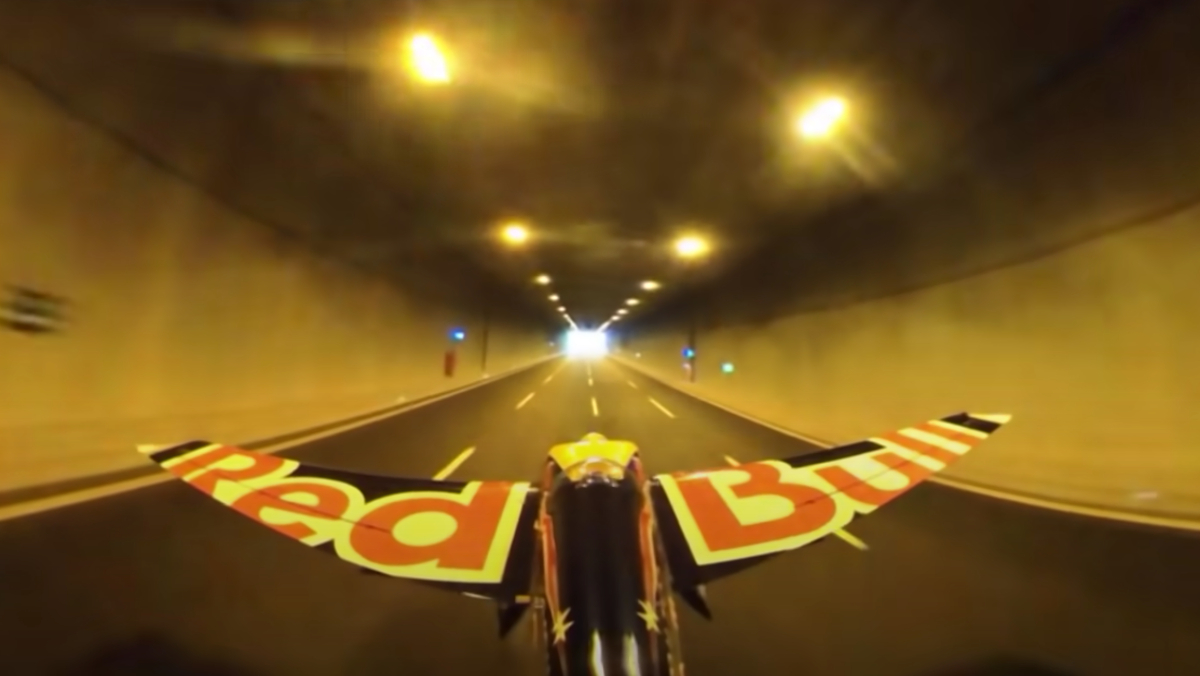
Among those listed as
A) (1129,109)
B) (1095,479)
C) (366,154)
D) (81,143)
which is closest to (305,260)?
(366,154)

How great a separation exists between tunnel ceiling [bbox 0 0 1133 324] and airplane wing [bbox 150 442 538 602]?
4.00m

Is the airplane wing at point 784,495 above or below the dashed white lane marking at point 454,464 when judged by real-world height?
above

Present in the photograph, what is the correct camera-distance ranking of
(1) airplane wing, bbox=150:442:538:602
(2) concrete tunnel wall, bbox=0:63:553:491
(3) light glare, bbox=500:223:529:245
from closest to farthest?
(1) airplane wing, bbox=150:442:538:602, (2) concrete tunnel wall, bbox=0:63:553:491, (3) light glare, bbox=500:223:529:245

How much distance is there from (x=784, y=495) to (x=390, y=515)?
Answer: 6.60ft

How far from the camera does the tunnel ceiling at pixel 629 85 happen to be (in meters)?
4.30

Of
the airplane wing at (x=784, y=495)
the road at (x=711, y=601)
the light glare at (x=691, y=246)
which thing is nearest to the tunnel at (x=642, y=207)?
the road at (x=711, y=601)

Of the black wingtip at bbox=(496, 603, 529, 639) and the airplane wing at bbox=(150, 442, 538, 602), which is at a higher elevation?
the airplane wing at bbox=(150, 442, 538, 602)

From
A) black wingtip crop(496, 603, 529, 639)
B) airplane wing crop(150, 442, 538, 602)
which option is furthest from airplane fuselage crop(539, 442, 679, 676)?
black wingtip crop(496, 603, 529, 639)

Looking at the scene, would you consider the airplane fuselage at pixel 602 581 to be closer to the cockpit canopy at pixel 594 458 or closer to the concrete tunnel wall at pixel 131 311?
the cockpit canopy at pixel 594 458

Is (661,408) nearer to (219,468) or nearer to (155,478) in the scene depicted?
(155,478)

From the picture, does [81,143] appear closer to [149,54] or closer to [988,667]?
[149,54]

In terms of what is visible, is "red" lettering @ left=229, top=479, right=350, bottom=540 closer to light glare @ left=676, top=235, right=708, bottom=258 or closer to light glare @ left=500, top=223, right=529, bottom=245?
light glare @ left=500, top=223, right=529, bottom=245

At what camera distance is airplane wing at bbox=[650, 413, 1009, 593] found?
224 centimetres

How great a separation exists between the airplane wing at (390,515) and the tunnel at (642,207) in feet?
3.47
